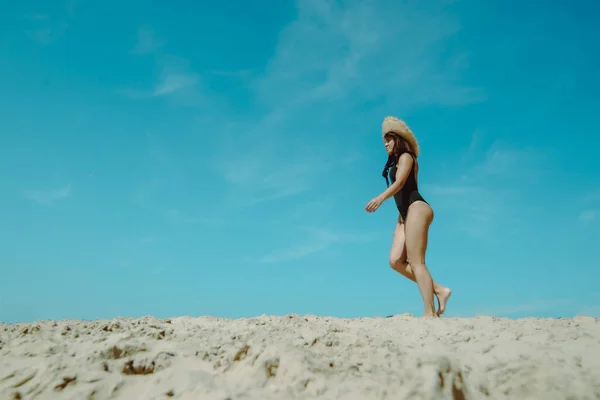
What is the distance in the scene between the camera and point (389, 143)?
6113 millimetres

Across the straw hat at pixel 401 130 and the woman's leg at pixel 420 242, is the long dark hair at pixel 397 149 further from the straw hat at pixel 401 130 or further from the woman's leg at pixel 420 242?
the woman's leg at pixel 420 242

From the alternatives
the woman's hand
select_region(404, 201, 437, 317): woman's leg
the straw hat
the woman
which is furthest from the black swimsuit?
the woman's hand

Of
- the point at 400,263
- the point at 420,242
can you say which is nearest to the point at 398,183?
the point at 420,242

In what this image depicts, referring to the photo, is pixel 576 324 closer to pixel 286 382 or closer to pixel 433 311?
pixel 433 311

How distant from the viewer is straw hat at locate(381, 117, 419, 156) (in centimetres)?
604

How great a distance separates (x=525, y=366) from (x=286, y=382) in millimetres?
1764

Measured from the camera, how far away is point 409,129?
6.11 meters

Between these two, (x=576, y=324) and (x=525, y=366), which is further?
(x=576, y=324)

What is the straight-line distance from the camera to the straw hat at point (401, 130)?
6043 mm

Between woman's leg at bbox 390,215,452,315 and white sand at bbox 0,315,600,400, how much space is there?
1.42 m

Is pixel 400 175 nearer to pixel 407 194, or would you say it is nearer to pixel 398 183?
pixel 398 183

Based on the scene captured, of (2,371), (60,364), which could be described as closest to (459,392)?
(60,364)

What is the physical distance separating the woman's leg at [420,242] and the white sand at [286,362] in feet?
4.04

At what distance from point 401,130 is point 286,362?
4.00 m
